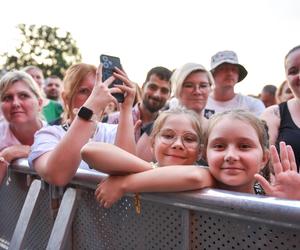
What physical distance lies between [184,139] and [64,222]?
2.34 feet

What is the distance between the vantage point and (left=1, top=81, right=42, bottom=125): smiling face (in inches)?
138

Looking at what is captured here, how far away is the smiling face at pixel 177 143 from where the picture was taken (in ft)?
7.39

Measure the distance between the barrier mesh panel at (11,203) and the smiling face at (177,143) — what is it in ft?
3.37

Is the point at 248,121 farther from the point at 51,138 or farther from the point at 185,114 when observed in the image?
the point at 51,138

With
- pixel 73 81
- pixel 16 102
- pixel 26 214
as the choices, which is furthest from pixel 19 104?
pixel 26 214

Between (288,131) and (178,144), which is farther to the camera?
(288,131)

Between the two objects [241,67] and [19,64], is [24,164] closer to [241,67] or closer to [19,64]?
[241,67]

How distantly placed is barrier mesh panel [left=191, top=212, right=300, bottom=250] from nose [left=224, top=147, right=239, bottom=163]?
33 centimetres

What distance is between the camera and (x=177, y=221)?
169 centimetres

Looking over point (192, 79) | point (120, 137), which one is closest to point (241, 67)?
point (192, 79)

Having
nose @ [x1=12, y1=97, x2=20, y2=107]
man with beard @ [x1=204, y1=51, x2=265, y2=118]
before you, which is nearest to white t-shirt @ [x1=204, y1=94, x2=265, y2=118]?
man with beard @ [x1=204, y1=51, x2=265, y2=118]

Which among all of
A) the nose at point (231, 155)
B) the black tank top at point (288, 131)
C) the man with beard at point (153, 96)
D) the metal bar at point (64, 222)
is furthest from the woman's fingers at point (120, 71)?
the man with beard at point (153, 96)

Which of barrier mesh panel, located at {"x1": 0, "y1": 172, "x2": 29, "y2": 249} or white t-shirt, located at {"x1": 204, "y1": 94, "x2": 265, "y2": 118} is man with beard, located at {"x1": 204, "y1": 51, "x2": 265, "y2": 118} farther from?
barrier mesh panel, located at {"x1": 0, "y1": 172, "x2": 29, "y2": 249}

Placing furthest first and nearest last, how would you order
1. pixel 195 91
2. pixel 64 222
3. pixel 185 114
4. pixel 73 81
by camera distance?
pixel 195 91 → pixel 73 81 → pixel 185 114 → pixel 64 222
